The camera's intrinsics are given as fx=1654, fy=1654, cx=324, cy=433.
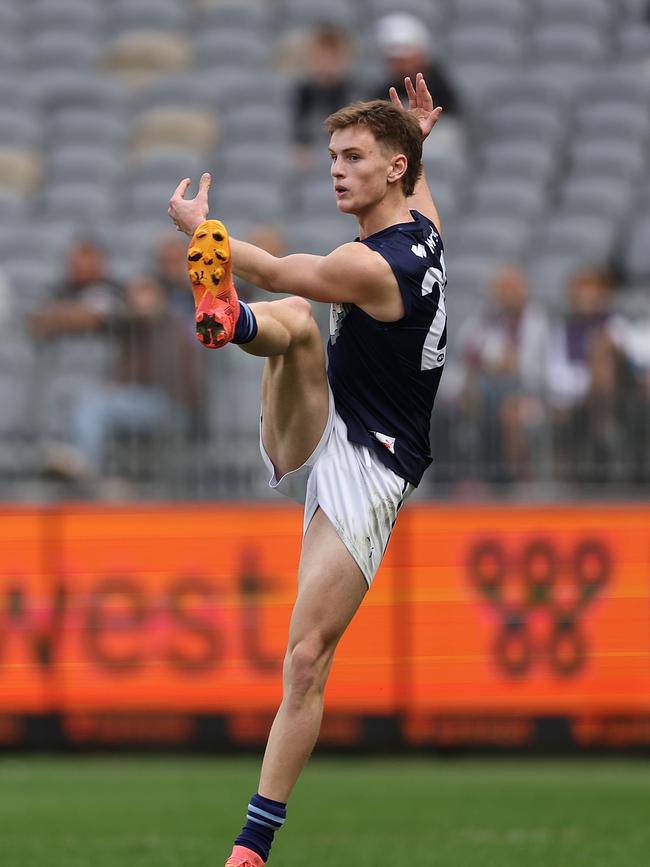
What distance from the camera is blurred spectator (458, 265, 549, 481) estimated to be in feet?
38.0

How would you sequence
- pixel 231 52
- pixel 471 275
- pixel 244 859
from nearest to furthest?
pixel 244 859
pixel 471 275
pixel 231 52

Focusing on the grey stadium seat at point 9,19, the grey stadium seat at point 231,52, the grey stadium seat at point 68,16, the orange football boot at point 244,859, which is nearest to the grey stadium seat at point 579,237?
the grey stadium seat at point 231,52

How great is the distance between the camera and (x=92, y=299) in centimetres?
1231

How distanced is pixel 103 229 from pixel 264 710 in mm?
6370

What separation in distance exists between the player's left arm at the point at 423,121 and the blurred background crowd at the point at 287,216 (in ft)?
17.4

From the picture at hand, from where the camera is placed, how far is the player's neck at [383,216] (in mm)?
5794

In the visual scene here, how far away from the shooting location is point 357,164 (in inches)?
224

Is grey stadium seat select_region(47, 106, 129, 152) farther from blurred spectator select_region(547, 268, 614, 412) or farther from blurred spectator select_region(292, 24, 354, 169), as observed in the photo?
blurred spectator select_region(547, 268, 614, 412)

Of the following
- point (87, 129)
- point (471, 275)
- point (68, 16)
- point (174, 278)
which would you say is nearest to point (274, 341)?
point (174, 278)

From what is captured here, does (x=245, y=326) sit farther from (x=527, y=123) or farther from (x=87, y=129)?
(x=87, y=129)

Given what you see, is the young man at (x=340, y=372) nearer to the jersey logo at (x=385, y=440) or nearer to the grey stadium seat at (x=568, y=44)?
the jersey logo at (x=385, y=440)

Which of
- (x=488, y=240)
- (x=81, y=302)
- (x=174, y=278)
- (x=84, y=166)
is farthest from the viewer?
(x=84, y=166)

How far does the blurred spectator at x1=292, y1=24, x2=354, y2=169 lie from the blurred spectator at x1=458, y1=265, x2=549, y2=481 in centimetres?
400

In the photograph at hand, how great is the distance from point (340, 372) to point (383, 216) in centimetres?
57
